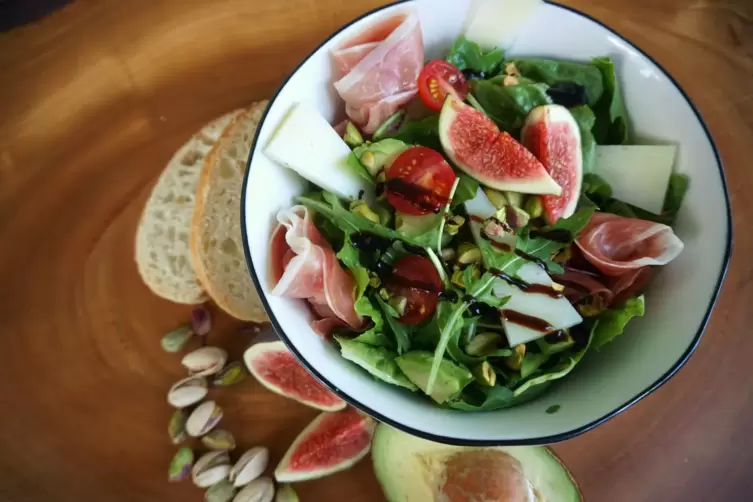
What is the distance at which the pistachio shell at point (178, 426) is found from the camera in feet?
6.15

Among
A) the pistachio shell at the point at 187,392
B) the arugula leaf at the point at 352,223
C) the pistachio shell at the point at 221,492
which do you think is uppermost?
the arugula leaf at the point at 352,223

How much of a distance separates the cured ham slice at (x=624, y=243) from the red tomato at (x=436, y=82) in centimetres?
51

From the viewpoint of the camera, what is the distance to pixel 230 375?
1.88 m

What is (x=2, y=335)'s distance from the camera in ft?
6.34

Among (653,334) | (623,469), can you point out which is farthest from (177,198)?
(623,469)

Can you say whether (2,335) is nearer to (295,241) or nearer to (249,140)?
(249,140)

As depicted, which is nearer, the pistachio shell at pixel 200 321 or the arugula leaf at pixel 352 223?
the arugula leaf at pixel 352 223

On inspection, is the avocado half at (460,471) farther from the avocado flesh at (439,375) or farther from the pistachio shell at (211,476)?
the pistachio shell at (211,476)

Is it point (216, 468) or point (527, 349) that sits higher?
point (527, 349)

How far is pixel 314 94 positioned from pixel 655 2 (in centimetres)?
121

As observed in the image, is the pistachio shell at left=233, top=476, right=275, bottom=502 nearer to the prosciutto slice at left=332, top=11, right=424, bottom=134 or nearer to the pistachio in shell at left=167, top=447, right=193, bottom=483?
the pistachio in shell at left=167, top=447, right=193, bottom=483

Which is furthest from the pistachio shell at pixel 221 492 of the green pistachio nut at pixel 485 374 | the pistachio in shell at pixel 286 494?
the green pistachio nut at pixel 485 374

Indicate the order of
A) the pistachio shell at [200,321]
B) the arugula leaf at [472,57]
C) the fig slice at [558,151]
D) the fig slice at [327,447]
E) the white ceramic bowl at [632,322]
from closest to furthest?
the white ceramic bowl at [632,322], the fig slice at [558,151], the arugula leaf at [472,57], the fig slice at [327,447], the pistachio shell at [200,321]

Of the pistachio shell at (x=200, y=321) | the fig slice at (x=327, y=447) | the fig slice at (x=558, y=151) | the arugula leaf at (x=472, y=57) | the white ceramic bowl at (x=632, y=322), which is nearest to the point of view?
the white ceramic bowl at (x=632, y=322)
